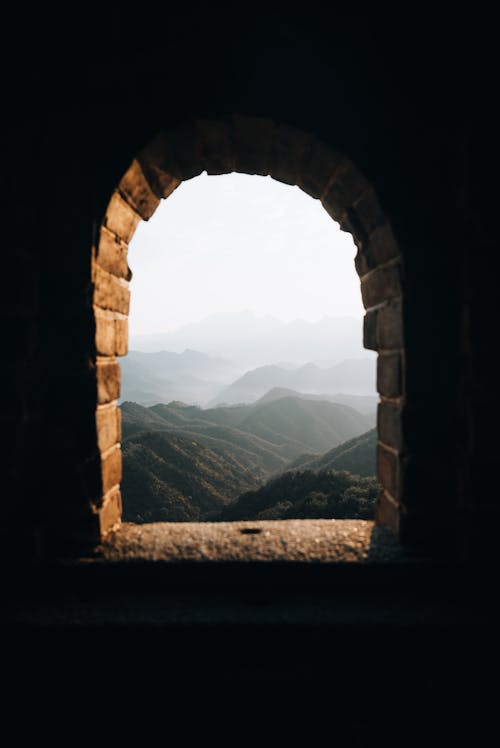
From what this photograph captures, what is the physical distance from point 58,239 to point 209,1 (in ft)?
3.97

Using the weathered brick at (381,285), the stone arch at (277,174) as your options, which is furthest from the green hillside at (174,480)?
the weathered brick at (381,285)

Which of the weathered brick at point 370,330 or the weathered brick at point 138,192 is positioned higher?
the weathered brick at point 138,192

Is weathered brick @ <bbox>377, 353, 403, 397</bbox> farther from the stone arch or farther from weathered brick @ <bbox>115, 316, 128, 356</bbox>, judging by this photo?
weathered brick @ <bbox>115, 316, 128, 356</bbox>

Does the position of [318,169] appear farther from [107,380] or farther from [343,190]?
[107,380]

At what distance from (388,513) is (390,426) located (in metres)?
0.42

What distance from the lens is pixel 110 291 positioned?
1.86 m

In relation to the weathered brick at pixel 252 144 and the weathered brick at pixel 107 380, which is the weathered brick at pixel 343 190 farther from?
the weathered brick at pixel 107 380

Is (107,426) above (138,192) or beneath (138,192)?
beneath

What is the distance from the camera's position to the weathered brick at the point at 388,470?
1796 millimetres

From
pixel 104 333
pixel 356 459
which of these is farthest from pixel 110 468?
pixel 356 459

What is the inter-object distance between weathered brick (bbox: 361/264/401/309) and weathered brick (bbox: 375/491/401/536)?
0.95 meters

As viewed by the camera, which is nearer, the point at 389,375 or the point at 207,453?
the point at 389,375

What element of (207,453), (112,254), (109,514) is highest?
(112,254)

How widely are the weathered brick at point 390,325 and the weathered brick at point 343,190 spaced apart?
53 centimetres
